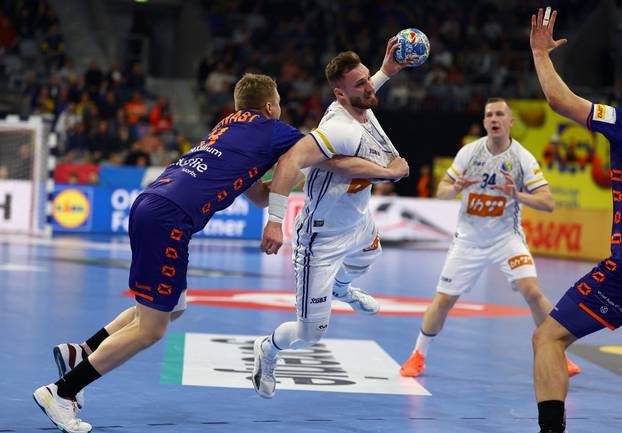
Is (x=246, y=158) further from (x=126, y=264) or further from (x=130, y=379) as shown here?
(x=126, y=264)

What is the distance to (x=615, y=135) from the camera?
221 inches

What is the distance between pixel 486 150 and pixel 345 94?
2.61 m

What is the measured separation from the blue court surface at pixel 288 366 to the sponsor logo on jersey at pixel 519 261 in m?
0.93

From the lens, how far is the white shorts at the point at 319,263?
22.6 feet

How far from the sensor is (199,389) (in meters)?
7.46

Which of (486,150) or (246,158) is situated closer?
(246,158)

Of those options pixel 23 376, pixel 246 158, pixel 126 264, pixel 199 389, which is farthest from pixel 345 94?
pixel 126 264

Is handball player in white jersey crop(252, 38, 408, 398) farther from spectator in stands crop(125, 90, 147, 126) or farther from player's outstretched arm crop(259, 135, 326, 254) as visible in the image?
spectator in stands crop(125, 90, 147, 126)

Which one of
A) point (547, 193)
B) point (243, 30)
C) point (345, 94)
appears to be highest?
point (243, 30)

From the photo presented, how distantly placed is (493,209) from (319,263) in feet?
8.81

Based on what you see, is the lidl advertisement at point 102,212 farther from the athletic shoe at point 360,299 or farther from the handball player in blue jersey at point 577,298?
the handball player in blue jersey at point 577,298

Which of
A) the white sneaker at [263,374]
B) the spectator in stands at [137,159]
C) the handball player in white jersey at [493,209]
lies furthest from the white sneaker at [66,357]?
the spectator in stands at [137,159]

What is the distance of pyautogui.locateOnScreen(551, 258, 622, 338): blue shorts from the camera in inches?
221

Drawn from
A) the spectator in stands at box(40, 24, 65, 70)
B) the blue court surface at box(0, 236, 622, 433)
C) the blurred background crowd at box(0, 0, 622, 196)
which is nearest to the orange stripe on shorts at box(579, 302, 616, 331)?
the blue court surface at box(0, 236, 622, 433)
